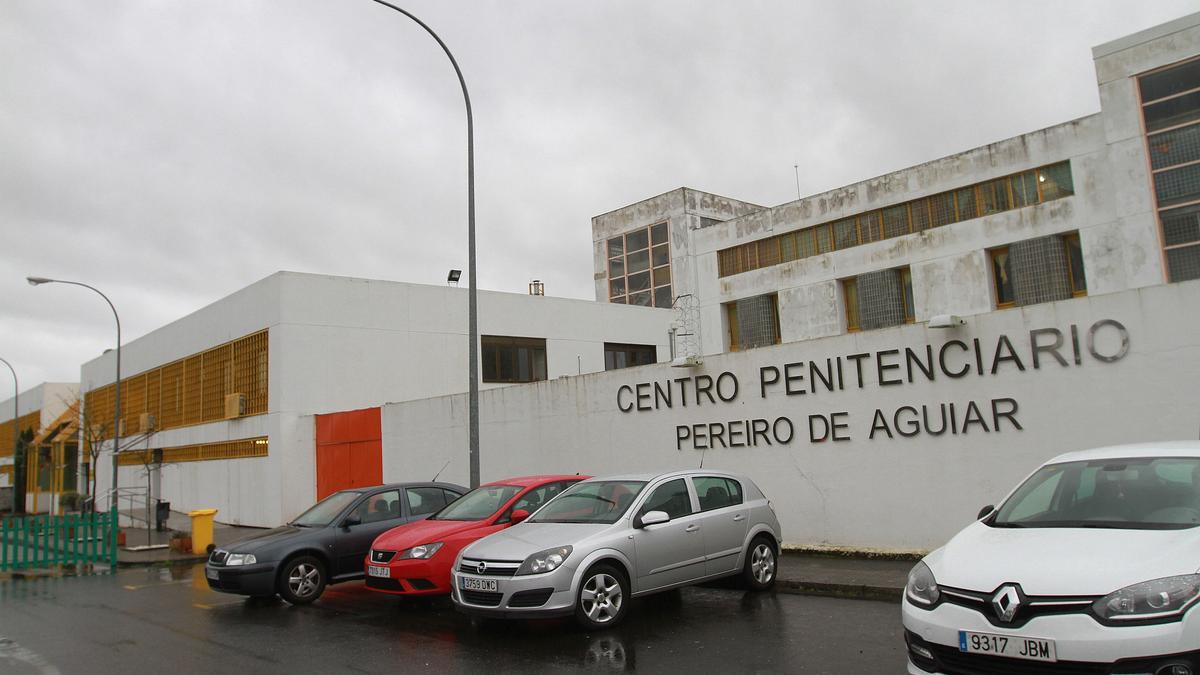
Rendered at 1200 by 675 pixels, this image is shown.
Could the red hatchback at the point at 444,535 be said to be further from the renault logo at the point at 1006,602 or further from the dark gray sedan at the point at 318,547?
the renault logo at the point at 1006,602

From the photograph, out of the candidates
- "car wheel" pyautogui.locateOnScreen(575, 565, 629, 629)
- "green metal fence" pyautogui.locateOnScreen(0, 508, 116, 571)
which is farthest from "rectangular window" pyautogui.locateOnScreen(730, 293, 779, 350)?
"car wheel" pyautogui.locateOnScreen(575, 565, 629, 629)

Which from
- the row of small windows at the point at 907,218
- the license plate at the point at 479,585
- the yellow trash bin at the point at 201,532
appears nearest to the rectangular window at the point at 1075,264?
the row of small windows at the point at 907,218

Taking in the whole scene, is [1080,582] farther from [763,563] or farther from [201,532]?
[201,532]

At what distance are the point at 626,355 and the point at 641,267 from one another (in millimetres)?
13975

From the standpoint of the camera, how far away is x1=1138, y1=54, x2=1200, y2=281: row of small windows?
82.0 feet

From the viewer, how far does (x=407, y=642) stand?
8.30 m

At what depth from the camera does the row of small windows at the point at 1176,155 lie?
82.0 ft

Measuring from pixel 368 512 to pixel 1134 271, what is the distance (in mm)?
24616

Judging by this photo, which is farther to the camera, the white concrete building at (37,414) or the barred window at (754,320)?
the white concrete building at (37,414)

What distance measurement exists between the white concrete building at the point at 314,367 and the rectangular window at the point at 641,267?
10.9 m

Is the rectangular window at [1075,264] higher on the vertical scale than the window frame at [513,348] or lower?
higher

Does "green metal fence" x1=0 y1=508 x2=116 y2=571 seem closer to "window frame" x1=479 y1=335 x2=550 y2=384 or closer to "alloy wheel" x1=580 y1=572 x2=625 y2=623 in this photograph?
"window frame" x1=479 y1=335 x2=550 y2=384

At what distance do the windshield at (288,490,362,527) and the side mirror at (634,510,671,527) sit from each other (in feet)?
17.0

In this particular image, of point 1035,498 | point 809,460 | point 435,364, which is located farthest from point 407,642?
point 435,364
